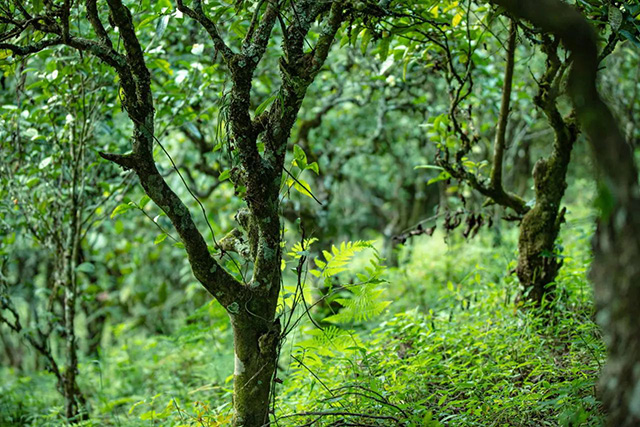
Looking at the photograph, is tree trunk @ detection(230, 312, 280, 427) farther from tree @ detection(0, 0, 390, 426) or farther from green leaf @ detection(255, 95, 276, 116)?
green leaf @ detection(255, 95, 276, 116)

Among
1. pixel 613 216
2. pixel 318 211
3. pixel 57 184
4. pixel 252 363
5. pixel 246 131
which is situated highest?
pixel 318 211

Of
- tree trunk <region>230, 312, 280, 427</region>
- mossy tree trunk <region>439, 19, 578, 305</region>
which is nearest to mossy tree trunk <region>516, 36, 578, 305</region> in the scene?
mossy tree trunk <region>439, 19, 578, 305</region>

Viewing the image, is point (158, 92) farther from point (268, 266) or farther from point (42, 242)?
point (268, 266)

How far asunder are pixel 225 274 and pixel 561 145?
6.73ft

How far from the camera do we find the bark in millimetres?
1201

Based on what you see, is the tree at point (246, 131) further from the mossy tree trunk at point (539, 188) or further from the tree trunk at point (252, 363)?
the mossy tree trunk at point (539, 188)

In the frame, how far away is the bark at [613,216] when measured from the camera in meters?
1.20

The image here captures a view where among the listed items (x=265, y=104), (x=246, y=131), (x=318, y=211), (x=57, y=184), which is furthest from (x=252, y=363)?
(x=318, y=211)

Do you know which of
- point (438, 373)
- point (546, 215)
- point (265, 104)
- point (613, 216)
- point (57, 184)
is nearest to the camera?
point (613, 216)

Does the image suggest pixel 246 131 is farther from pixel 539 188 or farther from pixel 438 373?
pixel 539 188

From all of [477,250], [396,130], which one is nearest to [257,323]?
[477,250]

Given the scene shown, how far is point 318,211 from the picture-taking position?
5488 mm

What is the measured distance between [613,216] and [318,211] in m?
4.31

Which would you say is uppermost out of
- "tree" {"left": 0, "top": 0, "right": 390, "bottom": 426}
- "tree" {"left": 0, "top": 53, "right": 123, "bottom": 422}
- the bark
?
"tree" {"left": 0, "top": 53, "right": 123, "bottom": 422}
